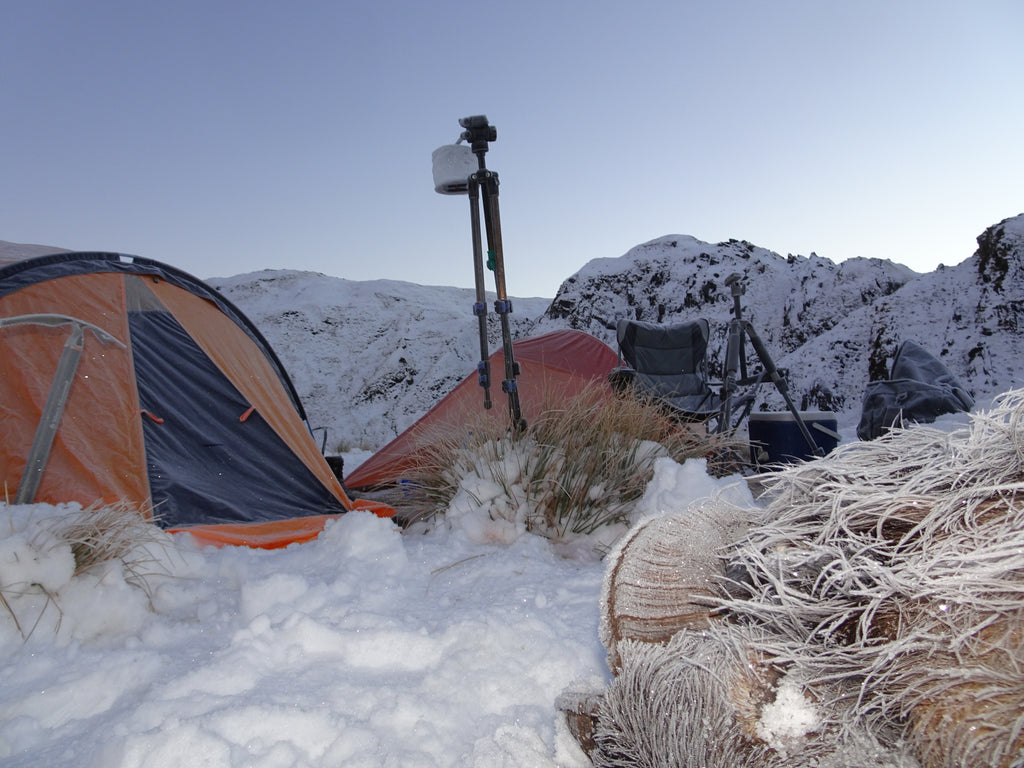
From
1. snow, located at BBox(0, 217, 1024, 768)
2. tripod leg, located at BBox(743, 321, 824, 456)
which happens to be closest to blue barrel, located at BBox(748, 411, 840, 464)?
tripod leg, located at BBox(743, 321, 824, 456)

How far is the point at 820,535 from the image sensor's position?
93 cm

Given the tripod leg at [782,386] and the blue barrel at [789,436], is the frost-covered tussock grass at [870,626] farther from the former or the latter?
the blue barrel at [789,436]

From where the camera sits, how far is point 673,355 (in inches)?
218

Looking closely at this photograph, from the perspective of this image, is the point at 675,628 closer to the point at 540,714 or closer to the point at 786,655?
the point at 786,655

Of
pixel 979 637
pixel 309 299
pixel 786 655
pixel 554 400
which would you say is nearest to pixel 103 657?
pixel 786 655

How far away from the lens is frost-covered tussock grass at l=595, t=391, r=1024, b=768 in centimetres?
71

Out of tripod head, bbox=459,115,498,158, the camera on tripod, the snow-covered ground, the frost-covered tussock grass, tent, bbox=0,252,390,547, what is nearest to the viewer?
the frost-covered tussock grass

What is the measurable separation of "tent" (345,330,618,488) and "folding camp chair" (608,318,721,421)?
30cm

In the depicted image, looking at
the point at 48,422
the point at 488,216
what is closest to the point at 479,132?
the point at 488,216

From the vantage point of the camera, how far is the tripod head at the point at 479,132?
351cm

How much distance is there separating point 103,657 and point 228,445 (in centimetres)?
179

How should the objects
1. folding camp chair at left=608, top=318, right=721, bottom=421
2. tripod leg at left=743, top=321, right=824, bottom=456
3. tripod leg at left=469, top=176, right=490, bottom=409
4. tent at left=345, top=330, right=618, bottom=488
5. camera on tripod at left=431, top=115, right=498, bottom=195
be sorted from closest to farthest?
tripod leg at left=469, top=176, right=490, bottom=409 → camera on tripod at left=431, top=115, right=498, bottom=195 → tripod leg at left=743, top=321, right=824, bottom=456 → tent at left=345, top=330, right=618, bottom=488 → folding camp chair at left=608, top=318, right=721, bottom=421

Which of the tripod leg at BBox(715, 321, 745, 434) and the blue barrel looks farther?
the tripod leg at BBox(715, 321, 745, 434)

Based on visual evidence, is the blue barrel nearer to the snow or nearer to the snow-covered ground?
the snow
